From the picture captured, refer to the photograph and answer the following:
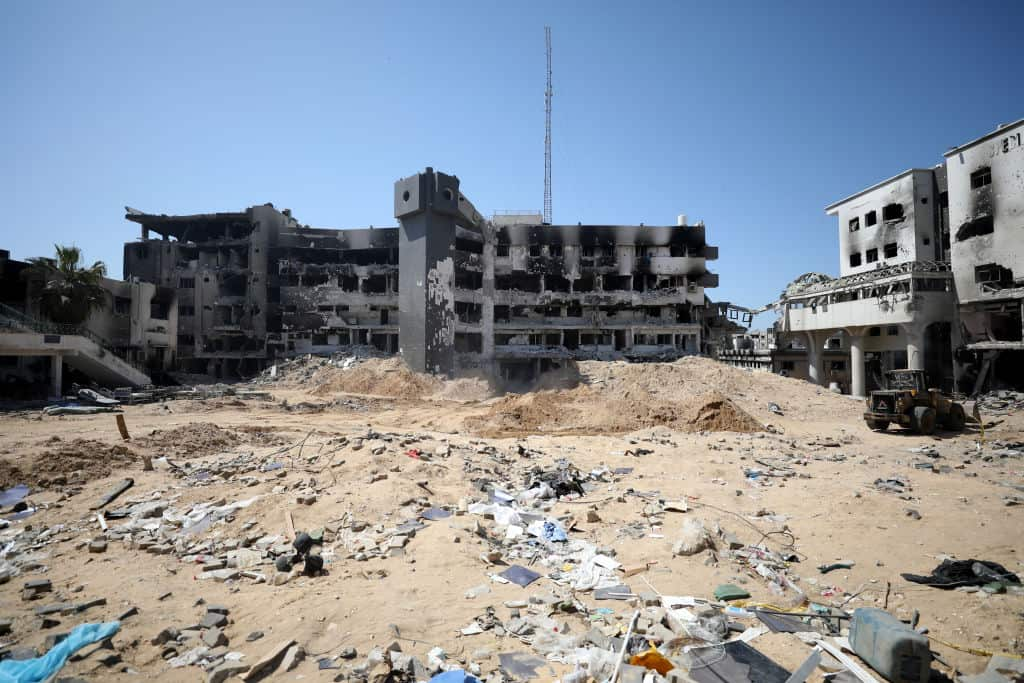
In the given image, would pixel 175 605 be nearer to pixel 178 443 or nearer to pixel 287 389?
pixel 178 443

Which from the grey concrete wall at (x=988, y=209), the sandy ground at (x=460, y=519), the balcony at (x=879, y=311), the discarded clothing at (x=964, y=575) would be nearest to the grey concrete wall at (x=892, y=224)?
the grey concrete wall at (x=988, y=209)

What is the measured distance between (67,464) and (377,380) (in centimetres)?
2214

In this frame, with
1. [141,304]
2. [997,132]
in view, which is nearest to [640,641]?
[997,132]

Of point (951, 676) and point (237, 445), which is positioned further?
point (237, 445)

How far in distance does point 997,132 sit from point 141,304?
188 feet

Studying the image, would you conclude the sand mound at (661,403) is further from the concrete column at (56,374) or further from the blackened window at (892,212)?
the concrete column at (56,374)

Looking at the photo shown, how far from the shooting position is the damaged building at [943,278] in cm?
2764

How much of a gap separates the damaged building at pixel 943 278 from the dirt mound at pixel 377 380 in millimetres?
29251

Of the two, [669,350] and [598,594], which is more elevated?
[669,350]

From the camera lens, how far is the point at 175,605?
5.71 meters

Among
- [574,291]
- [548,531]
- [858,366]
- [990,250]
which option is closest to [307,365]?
[574,291]

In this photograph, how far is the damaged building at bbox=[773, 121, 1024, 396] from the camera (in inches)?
1088

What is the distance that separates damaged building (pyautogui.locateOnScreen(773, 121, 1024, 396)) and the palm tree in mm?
50161

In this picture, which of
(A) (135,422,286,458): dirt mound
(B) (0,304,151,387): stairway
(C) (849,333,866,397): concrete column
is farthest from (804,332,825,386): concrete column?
(B) (0,304,151,387): stairway
